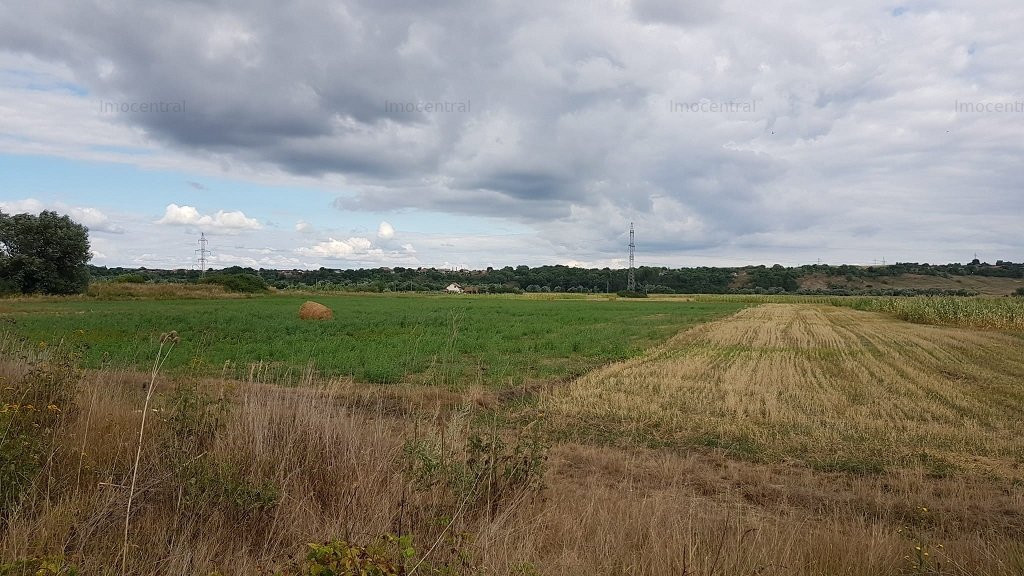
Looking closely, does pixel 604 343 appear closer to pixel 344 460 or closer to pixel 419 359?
pixel 419 359

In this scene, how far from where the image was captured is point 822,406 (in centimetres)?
1302

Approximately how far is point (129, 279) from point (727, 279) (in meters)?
155

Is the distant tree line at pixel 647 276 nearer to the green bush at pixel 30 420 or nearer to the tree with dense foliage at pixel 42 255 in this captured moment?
the tree with dense foliage at pixel 42 255

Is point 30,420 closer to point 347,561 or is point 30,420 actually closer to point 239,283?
point 347,561

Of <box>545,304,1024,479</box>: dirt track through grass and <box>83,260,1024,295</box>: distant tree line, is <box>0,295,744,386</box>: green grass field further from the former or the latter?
<box>83,260,1024,295</box>: distant tree line

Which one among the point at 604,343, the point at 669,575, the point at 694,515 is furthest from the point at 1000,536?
the point at 604,343

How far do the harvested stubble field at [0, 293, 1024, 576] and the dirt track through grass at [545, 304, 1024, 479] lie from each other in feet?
0.30

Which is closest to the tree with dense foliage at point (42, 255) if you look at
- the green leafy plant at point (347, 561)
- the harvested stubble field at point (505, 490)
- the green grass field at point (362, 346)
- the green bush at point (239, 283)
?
the green bush at point (239, 283)

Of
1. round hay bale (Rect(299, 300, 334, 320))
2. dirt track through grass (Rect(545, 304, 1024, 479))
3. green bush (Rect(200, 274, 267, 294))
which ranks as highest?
green bush (Rect(200, 274, 267, 294))

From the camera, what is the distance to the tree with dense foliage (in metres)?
56.5

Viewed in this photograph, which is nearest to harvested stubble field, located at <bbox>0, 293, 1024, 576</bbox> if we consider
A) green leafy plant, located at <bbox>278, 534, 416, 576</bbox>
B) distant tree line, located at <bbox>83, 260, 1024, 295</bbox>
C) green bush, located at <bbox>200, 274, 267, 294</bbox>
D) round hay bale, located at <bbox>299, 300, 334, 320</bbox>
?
green leafy plant, located at <bbox>278, 534, 416, 576</bbox>

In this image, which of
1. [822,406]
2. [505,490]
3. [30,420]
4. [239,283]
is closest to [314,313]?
[822,406]

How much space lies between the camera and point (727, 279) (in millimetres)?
179125

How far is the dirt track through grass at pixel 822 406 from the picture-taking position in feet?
31.2
